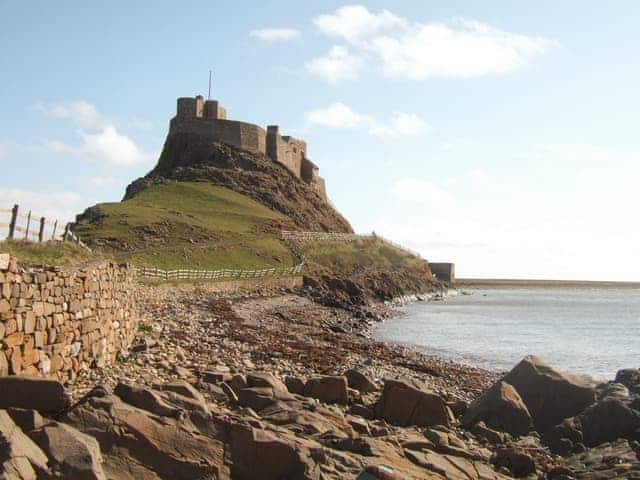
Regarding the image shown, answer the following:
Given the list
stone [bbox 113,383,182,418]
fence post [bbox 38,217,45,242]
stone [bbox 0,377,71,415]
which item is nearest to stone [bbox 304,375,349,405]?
stone [bbox 113,383,182,418]

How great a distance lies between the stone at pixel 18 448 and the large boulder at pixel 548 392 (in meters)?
12.4

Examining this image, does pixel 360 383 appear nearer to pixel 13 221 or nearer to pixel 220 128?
pixel 13 221

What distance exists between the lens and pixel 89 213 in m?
74.8

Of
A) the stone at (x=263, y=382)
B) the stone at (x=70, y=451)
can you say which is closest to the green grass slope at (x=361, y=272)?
the stone at (x=263, y=382)

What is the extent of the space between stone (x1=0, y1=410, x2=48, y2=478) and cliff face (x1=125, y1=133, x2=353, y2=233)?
88.4 metres

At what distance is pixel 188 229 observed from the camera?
71.7m

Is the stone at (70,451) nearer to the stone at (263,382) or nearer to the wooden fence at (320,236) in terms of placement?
the stone at (263,382)

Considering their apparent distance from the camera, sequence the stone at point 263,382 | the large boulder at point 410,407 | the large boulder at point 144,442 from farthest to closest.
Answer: the large boulder at point 410,407, the stone at point 263,382, the large boulder at point 144,442

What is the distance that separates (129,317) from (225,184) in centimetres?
7946

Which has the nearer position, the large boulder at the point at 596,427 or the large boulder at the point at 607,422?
the large boulder at the point at 596,427

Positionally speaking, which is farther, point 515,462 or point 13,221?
point 13,221

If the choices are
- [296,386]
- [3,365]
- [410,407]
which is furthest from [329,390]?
[3,365]

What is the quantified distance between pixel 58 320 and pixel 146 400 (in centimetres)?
423

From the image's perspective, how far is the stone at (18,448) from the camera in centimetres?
822
